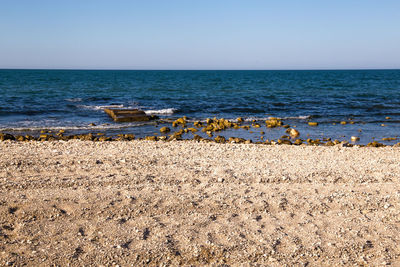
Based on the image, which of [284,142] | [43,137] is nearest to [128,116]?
[43,137]

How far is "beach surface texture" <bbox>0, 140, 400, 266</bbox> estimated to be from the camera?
5656 mm

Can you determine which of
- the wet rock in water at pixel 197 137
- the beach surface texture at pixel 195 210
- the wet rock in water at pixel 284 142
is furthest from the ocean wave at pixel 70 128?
the wet rock in water at pixel 284 142

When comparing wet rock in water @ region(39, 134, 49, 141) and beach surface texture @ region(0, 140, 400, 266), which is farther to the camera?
wet rock in water @ region(39, 134, 49, 141)

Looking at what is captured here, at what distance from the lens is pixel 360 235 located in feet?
20.7

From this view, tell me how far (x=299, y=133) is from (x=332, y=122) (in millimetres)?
4345

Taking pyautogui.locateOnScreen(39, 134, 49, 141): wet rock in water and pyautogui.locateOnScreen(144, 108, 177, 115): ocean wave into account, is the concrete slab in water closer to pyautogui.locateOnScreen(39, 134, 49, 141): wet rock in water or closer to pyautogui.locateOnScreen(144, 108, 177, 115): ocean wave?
pyautogui.locateOnScreen(144, 108, 177, 115): ocean wave

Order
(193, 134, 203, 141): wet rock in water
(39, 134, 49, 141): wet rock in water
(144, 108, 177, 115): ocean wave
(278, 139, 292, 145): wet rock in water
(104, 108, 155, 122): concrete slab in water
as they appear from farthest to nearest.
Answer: (144, 108, 177, 115): ocean wave
(104, 108, 155, 122): concrete slab in water
(193, 134, 203, 141): wet rock in water
(39, 134, 49, 141): wet rock in water
(278, 139, 292, 145): wet rock in water

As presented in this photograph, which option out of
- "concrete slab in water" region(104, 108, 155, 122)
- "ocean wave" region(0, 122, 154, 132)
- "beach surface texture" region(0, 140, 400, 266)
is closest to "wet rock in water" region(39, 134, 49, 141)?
"ocean wave" region(0, 122, 154, 132)

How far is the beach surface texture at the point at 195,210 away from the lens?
18.6 feet

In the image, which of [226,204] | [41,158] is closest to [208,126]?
[41,158]

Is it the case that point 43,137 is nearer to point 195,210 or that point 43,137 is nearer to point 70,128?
point 70,128

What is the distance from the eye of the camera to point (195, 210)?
23.4 feet

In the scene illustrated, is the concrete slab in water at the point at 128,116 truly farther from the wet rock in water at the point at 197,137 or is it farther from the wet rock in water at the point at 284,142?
the wet rock in water at the point at 284,142

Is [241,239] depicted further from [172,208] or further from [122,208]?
[122,208]
